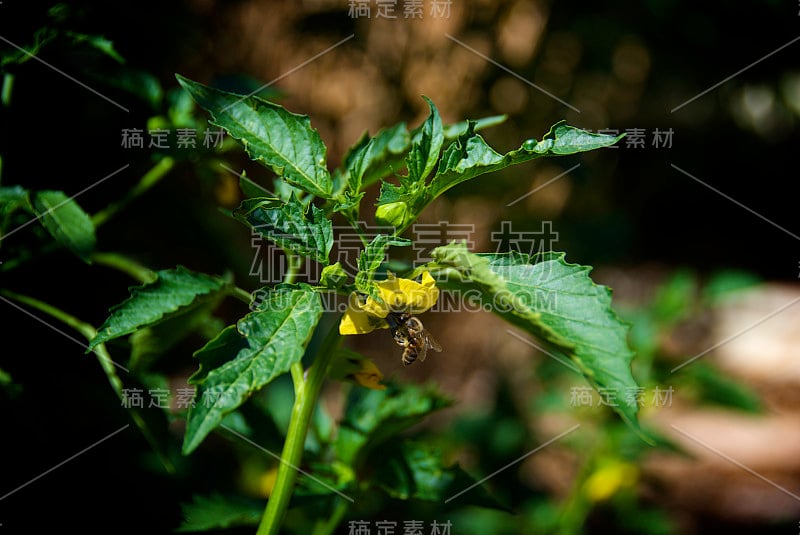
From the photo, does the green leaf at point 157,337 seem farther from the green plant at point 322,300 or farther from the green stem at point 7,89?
the green stem at point 7,89

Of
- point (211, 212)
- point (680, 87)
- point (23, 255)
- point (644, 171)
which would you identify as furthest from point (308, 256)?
point (644, 171)

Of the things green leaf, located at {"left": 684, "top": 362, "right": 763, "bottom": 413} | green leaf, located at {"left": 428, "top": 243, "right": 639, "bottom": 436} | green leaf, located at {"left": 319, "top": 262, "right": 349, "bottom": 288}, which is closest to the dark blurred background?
green leaf, located at {"left": 319, "top": 262, "right": 349, "bottom": 288}

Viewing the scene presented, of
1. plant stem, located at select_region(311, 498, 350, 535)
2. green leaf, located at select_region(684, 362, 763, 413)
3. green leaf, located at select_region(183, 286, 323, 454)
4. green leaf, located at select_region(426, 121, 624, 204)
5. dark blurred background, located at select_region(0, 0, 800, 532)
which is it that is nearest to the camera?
green leaf, located at select_region(183, 286, 323, 454)

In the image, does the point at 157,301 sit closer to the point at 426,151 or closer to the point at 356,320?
the point at 356,320

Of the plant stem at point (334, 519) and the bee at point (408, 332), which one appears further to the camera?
the plant stem at point (334, 519)

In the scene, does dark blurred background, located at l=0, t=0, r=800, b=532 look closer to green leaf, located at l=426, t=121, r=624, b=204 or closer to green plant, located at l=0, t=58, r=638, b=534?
green plant, located at l=0, t=58, r=638, b=534

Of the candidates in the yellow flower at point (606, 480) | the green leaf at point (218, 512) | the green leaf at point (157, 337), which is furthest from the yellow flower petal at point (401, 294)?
the yellow flower at point (606, 480)

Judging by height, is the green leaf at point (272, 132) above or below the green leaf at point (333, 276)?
above

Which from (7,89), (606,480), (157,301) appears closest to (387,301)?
(157,301)
